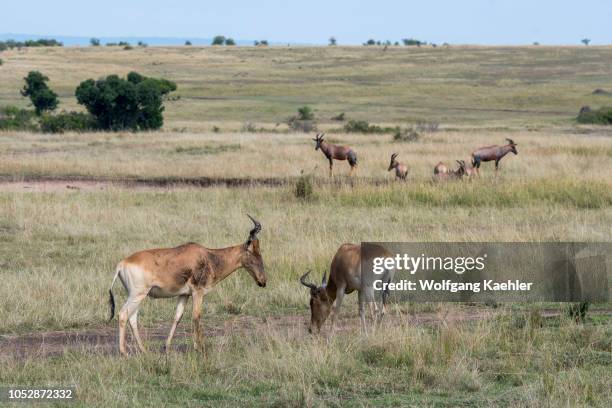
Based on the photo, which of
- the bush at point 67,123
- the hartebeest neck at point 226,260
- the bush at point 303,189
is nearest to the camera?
the hartebeest neck at point 226,260

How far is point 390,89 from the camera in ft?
247

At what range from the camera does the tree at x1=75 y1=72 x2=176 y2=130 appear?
41000 millimetres

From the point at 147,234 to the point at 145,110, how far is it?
28.0 m

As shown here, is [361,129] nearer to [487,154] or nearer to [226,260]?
[487,154]

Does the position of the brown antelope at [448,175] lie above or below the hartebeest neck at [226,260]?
below

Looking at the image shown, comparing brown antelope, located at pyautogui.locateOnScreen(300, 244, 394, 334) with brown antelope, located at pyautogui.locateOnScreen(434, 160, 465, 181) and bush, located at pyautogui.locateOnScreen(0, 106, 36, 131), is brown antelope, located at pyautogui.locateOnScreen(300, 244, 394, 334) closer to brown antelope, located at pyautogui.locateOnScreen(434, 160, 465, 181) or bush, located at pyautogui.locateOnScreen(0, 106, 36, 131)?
brown antelope, located at pyautogui.locateOnScreen(434, 160, 465, 181)

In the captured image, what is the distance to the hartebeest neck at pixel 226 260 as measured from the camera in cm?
886

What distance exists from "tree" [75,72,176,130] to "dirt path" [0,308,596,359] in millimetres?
31623

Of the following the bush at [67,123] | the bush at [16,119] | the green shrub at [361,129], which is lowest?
the bush at [16,119]

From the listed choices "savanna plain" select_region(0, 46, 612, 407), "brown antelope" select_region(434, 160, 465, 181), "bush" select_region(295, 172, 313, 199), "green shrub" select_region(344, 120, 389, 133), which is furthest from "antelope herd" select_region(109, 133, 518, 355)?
"green shrub" select_region(344, 120, 389, 133)

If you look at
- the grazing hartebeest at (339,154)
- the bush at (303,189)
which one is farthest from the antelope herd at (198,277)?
the grazing hartebeest at (339,154)

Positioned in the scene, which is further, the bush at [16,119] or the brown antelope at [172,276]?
the bush at [16,119]

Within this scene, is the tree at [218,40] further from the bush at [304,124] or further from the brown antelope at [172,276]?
the brown antelope at [172,276]

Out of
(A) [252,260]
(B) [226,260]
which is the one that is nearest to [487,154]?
(A) [252,260]
